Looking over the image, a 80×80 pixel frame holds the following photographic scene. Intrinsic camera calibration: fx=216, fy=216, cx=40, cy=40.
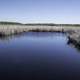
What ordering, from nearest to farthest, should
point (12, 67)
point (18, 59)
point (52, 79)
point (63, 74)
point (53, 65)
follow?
1. point (52, 79)
2. point (63, 74)
3. point (12, 67)
4. point (53, 65)
5. point (18, 59)

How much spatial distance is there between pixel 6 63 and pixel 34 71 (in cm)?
219

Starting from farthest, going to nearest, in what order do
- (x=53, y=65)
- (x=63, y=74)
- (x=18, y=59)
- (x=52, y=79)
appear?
(x=18, y=59) < (x=53, y=65) < (x=63, y=74) < (x=52, y=79)

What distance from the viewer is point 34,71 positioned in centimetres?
1080

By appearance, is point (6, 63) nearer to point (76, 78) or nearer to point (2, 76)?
point (2, 76)

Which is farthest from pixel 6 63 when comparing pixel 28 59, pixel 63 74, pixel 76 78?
pixel 76 78

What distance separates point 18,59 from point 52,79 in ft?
14.2

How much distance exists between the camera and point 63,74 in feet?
34.1

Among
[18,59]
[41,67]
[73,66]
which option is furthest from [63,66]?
[18,59]

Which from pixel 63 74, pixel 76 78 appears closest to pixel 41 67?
pixel 63 74

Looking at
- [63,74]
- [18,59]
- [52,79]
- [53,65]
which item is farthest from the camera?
[18,59]

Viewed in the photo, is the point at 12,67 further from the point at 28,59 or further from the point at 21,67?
the point at 28,59

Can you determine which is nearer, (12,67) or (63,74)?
(63,74)

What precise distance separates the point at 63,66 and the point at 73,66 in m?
0.55

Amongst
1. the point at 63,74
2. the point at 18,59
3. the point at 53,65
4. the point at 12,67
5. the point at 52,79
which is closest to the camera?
the point at 52,79
